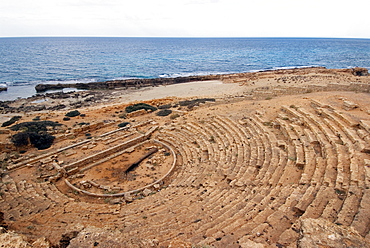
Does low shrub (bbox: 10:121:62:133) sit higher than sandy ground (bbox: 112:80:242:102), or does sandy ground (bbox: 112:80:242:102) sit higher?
low shrub (bbox: 10:121:62:133)

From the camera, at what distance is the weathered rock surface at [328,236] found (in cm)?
525

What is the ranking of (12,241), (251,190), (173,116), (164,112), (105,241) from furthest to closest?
(164,112), (173,116), (251,190), (105,241), (12,241)

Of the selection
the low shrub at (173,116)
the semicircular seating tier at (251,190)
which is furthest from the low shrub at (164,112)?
the semicircular seating tier at (251,190)

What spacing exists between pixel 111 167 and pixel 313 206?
12207mm

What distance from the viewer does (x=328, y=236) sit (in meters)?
5.52

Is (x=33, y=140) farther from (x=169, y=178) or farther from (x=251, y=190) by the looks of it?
(x=251, y=190)

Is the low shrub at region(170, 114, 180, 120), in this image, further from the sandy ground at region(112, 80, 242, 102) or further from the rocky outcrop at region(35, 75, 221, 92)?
the rocky outcrop at region(35, 75, 221, 92)

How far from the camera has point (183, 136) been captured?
18438 millimetres

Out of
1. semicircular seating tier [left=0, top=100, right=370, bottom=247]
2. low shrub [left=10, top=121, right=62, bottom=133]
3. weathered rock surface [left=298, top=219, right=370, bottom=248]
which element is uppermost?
weathered rock surface [left=298, top=219, right=370, bottom=248]

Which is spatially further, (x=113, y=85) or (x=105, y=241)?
(x=113, y=85)

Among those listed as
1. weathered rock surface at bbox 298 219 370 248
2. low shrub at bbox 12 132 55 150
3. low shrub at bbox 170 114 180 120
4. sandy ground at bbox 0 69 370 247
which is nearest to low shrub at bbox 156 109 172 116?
sandy ground at bbox 0 69 370 247

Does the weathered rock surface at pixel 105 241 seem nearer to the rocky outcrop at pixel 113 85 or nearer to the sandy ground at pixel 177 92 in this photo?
the sandy ground at pixel 177 92

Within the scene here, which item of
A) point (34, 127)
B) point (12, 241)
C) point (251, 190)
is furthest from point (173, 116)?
point (12, 241)

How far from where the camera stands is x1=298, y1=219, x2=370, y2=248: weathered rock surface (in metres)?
5.25
